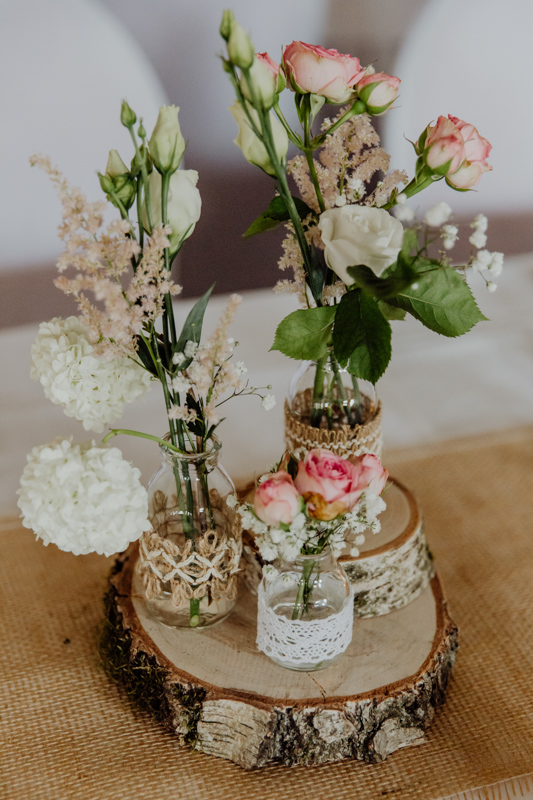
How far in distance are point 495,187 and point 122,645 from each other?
1.93m

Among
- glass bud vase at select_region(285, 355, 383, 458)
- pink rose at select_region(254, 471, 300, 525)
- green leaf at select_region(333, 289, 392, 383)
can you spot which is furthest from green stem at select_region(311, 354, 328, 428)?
pink rose at select_region(254, 471, 300, 525)

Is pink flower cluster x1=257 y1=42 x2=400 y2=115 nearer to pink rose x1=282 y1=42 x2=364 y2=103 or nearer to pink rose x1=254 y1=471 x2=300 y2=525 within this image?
pink rose x1=282 y1=42 x2=364 y2=103

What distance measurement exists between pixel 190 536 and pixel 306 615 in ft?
0.53

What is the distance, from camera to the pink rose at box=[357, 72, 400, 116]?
713 mm

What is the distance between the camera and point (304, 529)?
69 cm

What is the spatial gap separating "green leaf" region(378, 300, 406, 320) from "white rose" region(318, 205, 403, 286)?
0.29 feet

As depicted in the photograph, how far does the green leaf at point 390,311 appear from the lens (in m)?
0.79

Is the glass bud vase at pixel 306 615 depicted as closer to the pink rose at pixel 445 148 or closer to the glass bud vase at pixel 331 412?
the glass bud vase at pixel 331 412

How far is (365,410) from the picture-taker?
93cm

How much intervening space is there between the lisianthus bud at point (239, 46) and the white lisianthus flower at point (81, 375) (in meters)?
0.32

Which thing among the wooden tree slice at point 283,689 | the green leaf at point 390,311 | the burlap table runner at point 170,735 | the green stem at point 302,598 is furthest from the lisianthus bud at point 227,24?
the burlap table runner at point 170,735

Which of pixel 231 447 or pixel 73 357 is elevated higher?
pixel 73 357

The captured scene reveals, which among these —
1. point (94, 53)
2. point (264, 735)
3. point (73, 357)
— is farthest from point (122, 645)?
point (94, 53)

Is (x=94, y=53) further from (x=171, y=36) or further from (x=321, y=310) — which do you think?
(x=321, y=310)
